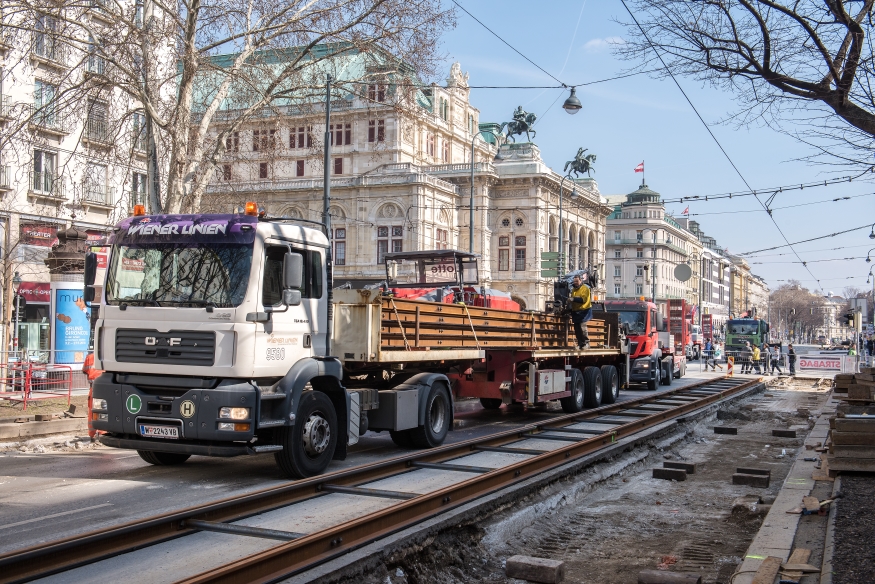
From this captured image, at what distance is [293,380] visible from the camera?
373 inches

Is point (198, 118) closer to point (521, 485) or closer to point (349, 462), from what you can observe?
point (349, 462)

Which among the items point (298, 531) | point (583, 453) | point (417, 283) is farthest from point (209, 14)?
point (298, 531)

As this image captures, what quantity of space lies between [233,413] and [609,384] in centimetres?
1384

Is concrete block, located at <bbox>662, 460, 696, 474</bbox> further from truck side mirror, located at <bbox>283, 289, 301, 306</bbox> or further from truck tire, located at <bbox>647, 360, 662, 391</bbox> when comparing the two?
truck tire, located at <bbox>647, 360, 662, 391</bbox>

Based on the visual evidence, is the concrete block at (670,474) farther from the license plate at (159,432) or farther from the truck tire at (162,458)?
the license plate at (159,432)

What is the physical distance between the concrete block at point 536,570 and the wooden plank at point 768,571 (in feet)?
4.87

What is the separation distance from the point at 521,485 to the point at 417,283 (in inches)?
301

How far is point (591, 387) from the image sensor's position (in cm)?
1962

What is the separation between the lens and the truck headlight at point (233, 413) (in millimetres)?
8906

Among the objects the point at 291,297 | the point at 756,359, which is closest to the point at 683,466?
the point at 291,297

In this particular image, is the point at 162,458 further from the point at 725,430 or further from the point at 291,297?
the point at 725,430

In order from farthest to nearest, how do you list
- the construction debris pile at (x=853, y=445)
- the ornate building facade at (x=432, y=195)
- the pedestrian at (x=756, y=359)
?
the ornate building facade at (x=432, y=195) → the pedestrian at (x=756, y=359) → the construction debris pile at (x=853, y=445)

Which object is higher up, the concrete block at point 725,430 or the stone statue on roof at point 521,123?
the stone statue on roof at point 521,123

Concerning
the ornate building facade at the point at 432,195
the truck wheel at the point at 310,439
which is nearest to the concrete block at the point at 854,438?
the truck wheel at the point at 310,439
